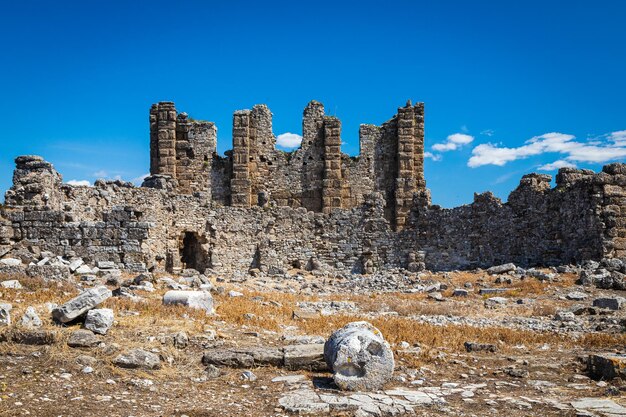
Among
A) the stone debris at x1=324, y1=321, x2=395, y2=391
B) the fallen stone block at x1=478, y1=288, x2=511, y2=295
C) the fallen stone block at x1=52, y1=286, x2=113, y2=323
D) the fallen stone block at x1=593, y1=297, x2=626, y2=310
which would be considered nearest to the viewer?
the stone debris at x1=324, y1=321, x2=395, y2=391

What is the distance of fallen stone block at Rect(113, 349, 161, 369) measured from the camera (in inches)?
300

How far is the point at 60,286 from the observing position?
12703 mm

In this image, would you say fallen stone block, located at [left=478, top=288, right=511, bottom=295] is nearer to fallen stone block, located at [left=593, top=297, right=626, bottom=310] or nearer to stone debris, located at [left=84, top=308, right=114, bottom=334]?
fallen stone block, located at [left=593, top=297, right=626, bottom=310]

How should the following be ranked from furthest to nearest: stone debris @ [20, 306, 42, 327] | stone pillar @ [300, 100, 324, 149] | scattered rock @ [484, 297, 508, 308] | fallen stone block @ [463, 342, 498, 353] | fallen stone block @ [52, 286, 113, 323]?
stone pillar @ [300, 100, 324, 149] < scattered rock @ [484, 297, 508, 308] < fallen stone block @ [463, 342, 498, 353] < fallen stone block @ [52, 286, 113, 323] < stone debris @ [20, 306, 42, 327]

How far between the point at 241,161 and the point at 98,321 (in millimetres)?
21528

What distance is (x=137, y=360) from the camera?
768 cm

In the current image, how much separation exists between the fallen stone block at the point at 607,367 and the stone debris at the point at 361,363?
3325mm

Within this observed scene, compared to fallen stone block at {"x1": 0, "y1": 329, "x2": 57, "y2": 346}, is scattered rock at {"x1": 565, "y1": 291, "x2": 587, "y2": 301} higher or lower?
lower

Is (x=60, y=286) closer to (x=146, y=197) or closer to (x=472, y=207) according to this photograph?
(x=146, y=197)

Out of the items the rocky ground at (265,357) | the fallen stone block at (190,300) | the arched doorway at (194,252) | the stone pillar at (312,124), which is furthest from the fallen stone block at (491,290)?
the stone pillar at (312,124)

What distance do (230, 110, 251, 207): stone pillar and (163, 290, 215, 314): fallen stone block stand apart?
17931 millimetres

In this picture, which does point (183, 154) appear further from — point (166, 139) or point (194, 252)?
point (194, 252)

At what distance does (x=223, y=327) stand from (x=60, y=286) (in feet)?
15.5

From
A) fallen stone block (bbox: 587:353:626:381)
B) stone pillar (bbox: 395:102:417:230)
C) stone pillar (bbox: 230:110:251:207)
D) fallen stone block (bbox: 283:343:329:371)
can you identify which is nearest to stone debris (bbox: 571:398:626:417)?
fallen stone block (bbox: 587:353:626:381)
